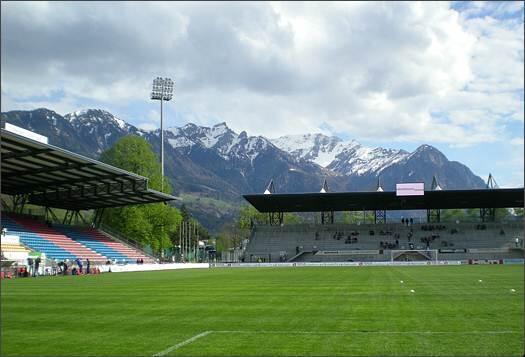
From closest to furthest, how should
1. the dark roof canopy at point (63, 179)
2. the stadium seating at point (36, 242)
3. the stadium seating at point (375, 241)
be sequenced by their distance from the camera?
1. the dark roof canopy at point (63, 179)
2. the stadium seating at point (36, 242)
3. the stadium seating at point (375, 241)

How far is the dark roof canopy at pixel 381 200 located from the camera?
2781 inches

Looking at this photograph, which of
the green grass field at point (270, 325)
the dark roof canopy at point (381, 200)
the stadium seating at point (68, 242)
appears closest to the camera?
the green grass field at point (270, 325)

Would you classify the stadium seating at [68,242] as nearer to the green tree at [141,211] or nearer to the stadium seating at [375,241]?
the green tree at [141,211]

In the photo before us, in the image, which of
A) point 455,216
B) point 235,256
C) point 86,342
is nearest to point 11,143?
point 86,342

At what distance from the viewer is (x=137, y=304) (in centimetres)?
1630

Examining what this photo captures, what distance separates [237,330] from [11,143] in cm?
3032

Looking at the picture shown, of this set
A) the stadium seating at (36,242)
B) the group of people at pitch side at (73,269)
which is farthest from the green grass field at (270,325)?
the stadium seating at (36,242)

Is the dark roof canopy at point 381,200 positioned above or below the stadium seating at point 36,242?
above

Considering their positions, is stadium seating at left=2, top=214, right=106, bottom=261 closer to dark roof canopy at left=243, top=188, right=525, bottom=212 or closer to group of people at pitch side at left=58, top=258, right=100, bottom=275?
group of people at pitch side at left=58, top=258, right=100, bottom=275

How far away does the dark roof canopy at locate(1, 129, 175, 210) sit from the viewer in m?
38.3

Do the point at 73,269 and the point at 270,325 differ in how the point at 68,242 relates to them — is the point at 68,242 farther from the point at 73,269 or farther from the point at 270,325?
the point at 270,325

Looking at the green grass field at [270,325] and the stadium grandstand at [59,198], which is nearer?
the green grass field at [270,325]

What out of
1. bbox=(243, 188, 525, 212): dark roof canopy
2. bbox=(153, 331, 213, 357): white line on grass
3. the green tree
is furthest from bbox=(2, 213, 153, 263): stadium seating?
bbox=(153, 331, 213, 357): white line on grass

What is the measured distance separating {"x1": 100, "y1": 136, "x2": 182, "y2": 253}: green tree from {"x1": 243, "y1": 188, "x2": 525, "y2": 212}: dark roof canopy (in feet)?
36.9
